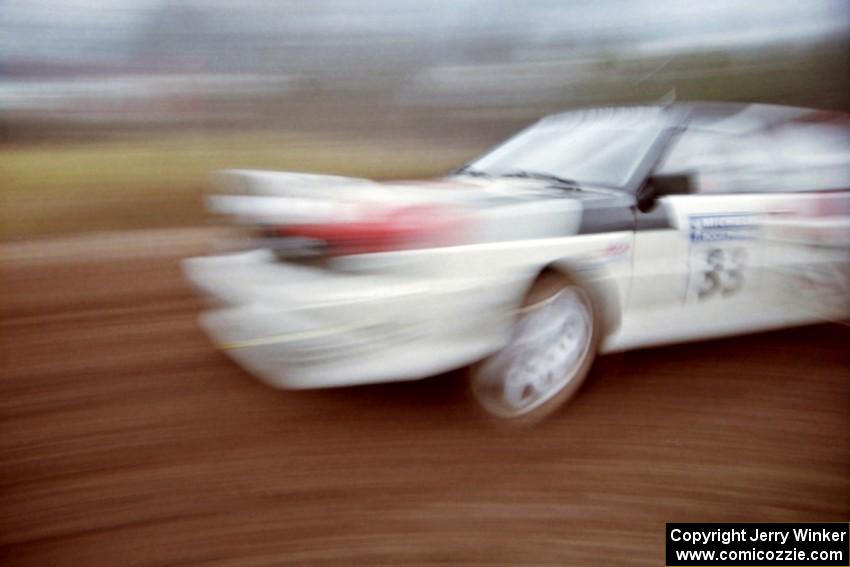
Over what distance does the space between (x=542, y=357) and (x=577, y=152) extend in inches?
32.6

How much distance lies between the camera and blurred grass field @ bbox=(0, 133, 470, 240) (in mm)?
2043

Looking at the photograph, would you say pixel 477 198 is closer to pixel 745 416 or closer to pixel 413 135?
pixel 413 135

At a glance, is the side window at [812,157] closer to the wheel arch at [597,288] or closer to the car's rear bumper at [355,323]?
the wheel arch at [597,288]

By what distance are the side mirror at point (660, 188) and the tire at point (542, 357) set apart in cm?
38

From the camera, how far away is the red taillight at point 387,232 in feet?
6.60

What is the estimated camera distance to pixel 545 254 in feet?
7.30

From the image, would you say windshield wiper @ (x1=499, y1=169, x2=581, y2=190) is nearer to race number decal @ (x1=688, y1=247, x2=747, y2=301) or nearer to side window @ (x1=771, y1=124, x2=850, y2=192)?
race number decal @ (x1=688, y1=247, x2=747, y2=301)

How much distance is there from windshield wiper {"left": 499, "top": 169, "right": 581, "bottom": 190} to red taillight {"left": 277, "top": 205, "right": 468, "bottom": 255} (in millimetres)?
638

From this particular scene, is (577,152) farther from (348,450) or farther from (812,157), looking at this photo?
(348,450)

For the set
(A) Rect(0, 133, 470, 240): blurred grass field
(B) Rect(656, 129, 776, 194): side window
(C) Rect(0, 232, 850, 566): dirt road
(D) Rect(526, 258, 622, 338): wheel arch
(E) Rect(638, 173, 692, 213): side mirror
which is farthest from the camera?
(B) Rect(656, 129, 776, 194): side window

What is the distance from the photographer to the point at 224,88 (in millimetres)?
2268

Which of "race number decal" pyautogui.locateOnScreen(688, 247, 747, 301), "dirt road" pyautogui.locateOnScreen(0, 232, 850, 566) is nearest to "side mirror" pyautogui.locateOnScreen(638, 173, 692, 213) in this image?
"race number decal" pyautogui.locateOnScreen(688, 247, 747, 301)

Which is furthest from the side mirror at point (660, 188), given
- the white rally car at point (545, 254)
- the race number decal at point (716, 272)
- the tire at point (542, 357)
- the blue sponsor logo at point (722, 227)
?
the tire at point (542, 357)

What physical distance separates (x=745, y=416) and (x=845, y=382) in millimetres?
487
